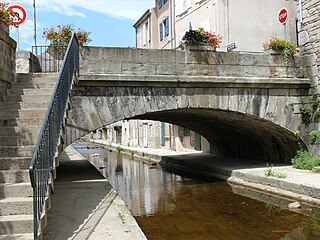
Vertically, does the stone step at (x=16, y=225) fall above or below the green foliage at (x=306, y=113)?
below

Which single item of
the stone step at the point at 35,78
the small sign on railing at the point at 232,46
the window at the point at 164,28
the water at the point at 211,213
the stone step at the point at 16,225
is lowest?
the water at the point at 211,213

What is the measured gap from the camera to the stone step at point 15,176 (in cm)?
517

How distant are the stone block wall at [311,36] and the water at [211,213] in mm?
4019

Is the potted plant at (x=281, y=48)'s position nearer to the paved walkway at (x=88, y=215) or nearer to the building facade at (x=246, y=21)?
the building facade at (x=246, y=21)

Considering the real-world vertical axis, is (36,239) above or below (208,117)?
below

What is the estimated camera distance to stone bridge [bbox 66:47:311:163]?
28.5 feet

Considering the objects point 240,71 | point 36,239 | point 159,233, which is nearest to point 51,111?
point 36,239

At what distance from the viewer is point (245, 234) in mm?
6047

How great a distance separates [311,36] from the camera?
423 inches

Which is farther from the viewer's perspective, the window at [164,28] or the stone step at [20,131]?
the window at [164,28]

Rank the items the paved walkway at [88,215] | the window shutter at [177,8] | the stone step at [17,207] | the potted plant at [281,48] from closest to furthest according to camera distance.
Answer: the stone step at [17,207] < the paved walkway at [88,215] < the potted plant at [281,48] < the window shutter at [177,8]

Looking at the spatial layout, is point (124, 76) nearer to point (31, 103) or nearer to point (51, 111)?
point (31, 103)

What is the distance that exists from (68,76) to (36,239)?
372 centimetres

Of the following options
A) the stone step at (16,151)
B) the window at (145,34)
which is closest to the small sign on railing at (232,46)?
the stone step at (16,151)
